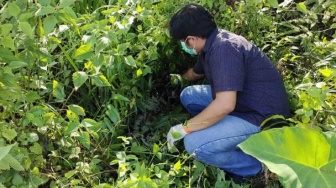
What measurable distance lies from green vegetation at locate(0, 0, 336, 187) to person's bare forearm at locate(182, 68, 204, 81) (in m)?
0.06

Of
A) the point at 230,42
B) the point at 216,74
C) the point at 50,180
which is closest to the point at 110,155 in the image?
the point at 50,180

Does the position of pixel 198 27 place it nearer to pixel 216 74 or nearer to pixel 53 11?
pixel 216 74

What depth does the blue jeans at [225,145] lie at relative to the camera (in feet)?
7.83

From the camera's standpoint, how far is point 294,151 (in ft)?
5.84

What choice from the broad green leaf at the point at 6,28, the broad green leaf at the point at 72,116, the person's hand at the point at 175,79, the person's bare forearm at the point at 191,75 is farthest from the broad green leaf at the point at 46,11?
the person's bare forearm at the point at 191,75

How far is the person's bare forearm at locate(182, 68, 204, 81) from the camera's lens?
113 inches

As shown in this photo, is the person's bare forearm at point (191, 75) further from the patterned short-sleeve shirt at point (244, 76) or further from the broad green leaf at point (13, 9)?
the broad green leaf at point (13, 9)

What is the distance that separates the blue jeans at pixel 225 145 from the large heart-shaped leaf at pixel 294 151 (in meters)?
0.59

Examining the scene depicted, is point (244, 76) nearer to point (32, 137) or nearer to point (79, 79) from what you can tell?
point (79, 79)

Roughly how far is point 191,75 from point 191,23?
1.91 ft

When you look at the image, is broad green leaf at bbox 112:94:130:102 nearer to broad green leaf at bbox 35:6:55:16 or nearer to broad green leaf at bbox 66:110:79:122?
broad green leaf at bbox 66:110:79:122

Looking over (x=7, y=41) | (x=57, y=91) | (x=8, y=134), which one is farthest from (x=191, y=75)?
(x=7, y=41)

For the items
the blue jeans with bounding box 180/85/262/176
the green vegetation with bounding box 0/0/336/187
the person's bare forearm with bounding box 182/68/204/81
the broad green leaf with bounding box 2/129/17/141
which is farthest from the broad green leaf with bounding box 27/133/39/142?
the person's bare forearm with bounding box 182/68/204/81

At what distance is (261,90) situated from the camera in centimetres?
243
